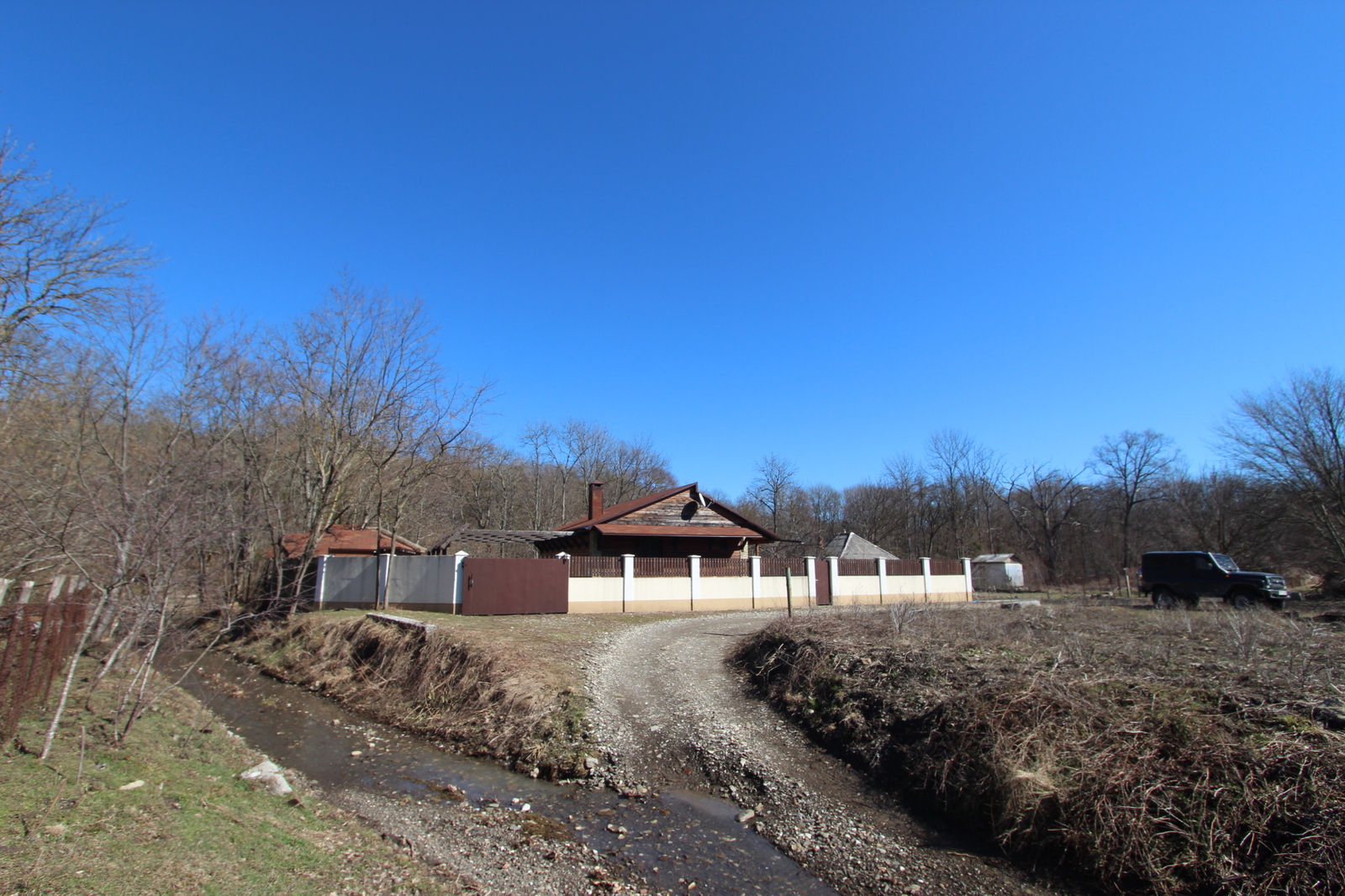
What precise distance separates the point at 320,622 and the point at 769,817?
54.5 ft

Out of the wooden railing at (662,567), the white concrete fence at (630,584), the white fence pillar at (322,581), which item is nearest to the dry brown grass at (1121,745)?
the white concrete fence at (630,584)

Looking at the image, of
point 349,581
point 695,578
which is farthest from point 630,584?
point 349,581

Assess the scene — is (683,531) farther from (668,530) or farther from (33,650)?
(33,650)

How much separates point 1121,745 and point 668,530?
2270 cm

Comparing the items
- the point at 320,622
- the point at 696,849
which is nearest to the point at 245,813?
the point at 696,849

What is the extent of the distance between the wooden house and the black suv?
49.0 ft

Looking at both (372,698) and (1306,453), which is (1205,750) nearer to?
(372,698)

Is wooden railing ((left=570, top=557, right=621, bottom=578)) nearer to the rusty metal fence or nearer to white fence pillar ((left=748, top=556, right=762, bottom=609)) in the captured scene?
white fence pillar ((left=748, top=556, right=762, bottom=609))

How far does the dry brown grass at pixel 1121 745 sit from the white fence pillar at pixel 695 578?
42.2ft

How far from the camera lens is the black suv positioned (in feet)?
69.6

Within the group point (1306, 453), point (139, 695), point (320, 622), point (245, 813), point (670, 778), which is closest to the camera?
point (245, 813)

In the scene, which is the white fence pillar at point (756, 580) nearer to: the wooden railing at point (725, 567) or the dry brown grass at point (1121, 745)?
the wooden railing at point (725, 567)

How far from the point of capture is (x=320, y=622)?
19.0 metres

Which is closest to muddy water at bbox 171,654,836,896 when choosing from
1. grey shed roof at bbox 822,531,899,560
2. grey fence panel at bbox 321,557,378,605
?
grey fence panel at bbox 321,557,378,605
